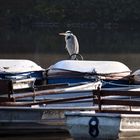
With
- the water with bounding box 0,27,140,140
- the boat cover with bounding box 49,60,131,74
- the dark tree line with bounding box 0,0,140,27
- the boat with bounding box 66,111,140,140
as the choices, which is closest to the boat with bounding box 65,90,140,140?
the boat with bounding box 66,111,140,140

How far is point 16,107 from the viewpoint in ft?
53.3

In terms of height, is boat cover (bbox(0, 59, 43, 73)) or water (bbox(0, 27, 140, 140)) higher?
water (bbox(0, 27, 140, 140))

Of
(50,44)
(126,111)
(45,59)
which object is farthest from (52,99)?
(50,44)

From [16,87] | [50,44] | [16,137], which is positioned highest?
[50,44]

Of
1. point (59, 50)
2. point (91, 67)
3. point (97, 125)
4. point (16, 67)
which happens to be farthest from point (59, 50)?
point (97, 125)

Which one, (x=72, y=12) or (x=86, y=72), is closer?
(x=86, y=72)

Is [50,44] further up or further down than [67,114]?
further up

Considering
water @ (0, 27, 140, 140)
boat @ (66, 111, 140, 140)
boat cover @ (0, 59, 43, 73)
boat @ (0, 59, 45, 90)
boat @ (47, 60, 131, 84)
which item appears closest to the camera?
boat @ (66, 111, 140, 140)

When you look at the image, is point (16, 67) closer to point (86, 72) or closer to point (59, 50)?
point (86, 72)

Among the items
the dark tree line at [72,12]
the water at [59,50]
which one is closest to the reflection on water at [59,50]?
the water at [59,50]

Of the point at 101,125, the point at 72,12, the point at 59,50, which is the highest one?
the point at 72,12

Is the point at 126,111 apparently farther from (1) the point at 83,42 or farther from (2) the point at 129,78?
(1) the point at 83,42

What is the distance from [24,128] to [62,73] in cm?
429

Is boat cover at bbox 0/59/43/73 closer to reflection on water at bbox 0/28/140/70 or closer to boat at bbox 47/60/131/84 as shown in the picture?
boat at bbox 47/60/131/84
